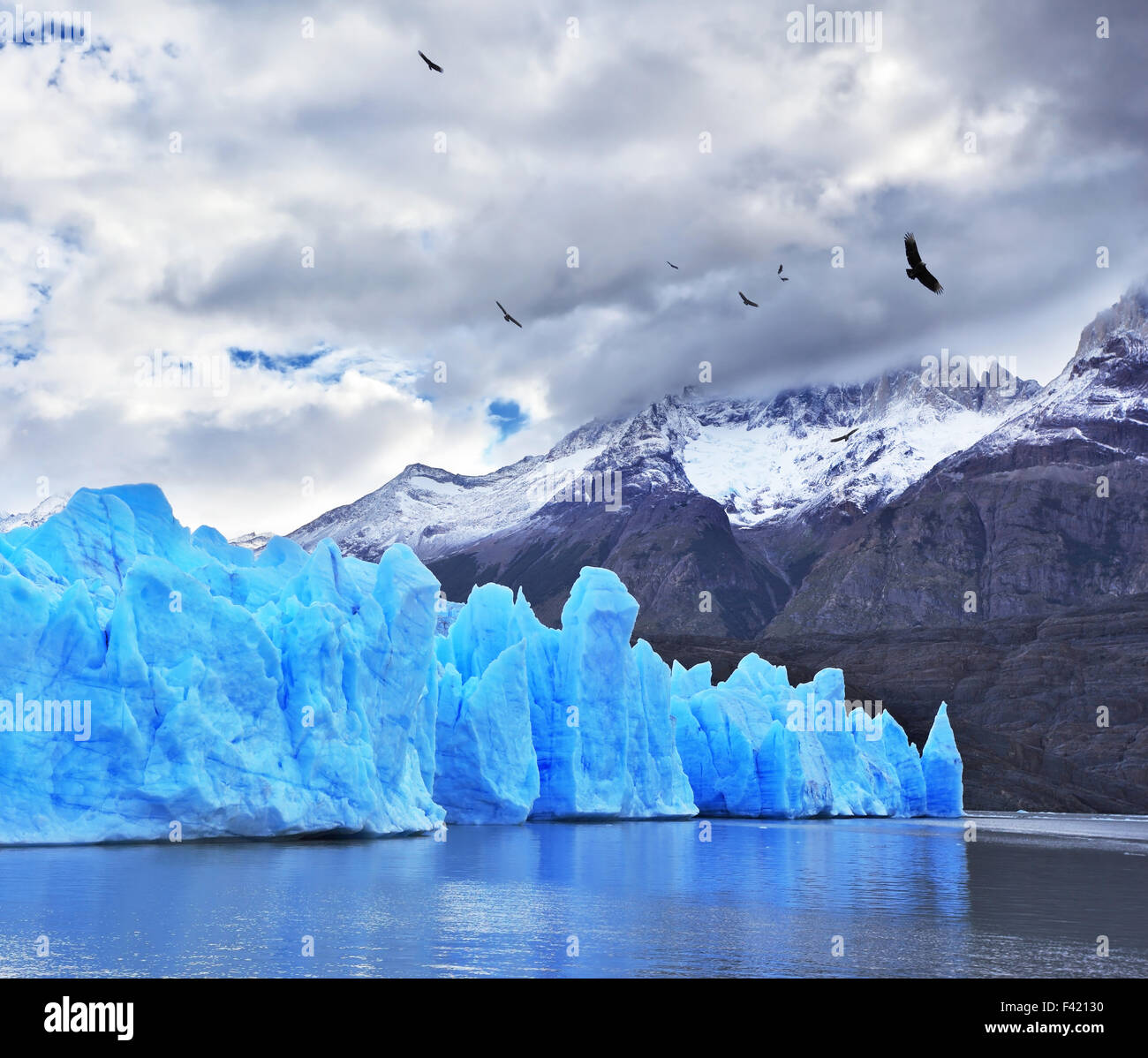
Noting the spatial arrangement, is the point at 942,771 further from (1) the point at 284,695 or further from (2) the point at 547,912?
(2) the point at 547,912

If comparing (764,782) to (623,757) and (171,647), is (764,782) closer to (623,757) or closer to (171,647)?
(623,757)

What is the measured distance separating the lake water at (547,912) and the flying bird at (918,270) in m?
9.05

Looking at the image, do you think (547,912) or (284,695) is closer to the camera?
(547,912)

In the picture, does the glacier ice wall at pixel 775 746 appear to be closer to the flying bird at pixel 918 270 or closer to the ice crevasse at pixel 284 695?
the ice crevasse at pixel 284 695

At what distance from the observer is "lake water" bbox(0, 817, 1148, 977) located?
55.0 feet

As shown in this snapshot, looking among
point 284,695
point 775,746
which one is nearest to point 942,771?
point 775,746

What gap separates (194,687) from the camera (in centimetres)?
3300

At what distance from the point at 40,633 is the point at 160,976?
19.1 m

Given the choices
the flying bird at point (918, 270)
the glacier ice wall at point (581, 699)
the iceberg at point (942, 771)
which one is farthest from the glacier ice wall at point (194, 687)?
the iceberg at point (942, 771)

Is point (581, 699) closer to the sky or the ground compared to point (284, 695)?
closer to the ground

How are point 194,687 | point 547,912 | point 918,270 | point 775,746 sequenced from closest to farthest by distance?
point 918,270, point 547,912, point 194,687, point 775,746

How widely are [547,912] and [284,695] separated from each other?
54.1ft

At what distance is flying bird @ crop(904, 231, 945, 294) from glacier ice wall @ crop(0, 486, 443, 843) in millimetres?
23793
